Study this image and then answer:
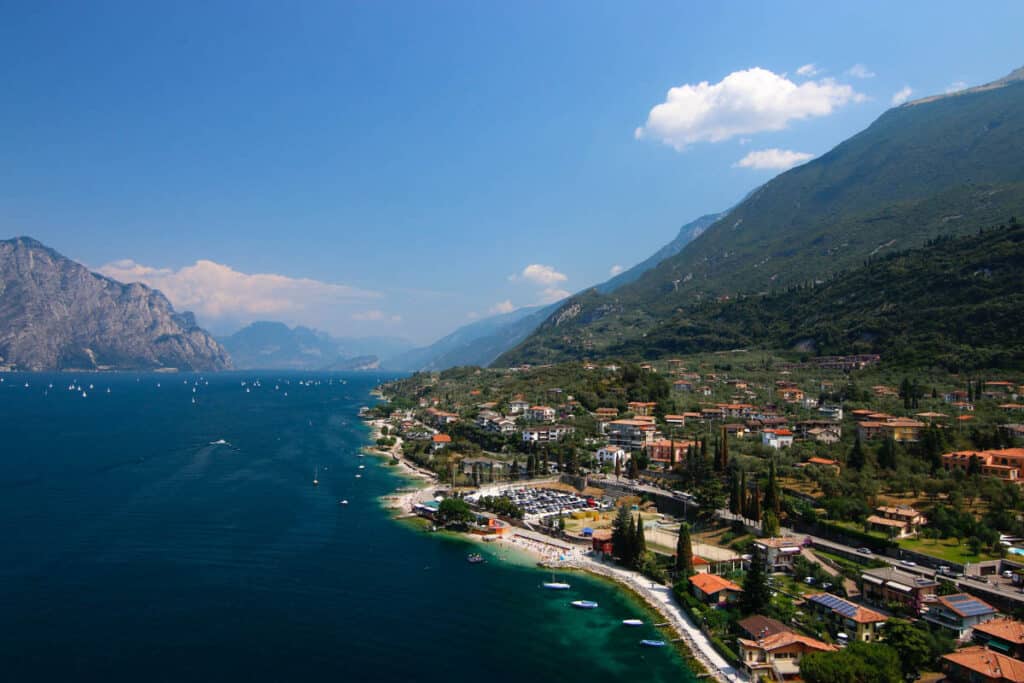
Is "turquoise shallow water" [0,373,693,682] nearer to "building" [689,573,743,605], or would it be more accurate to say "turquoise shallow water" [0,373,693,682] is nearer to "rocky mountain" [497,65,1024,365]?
"building" [689,573,743,605]

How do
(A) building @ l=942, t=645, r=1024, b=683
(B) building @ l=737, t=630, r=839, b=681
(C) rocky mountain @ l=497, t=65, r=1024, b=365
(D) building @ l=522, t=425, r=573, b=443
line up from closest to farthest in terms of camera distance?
1. (A) building @ l=942, t=645, r=1024, b=683
2. (B) building @ l=737, t=630, r=839, b=681
3. (D) building @ l=522, t=425, r=573, b=443
4. (C) rocky mountain @ l=497, t=65, r=1024, b=365

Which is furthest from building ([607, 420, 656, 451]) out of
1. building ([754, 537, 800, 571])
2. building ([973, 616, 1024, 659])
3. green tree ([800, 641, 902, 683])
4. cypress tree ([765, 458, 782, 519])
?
green tree ([800, 641, 902, 683])

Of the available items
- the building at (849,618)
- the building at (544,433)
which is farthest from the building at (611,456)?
the building at (849,618)

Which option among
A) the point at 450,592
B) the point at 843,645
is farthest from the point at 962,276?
the point at 450,592

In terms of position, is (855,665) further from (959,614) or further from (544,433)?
(544,433)

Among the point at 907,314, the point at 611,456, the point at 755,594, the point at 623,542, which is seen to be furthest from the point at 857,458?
the point at 907,314
